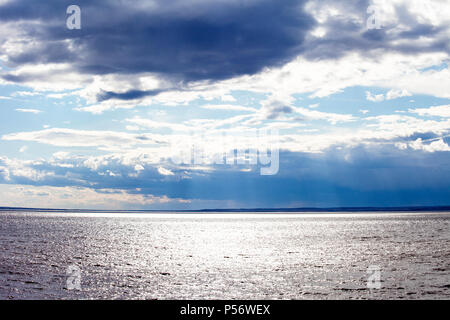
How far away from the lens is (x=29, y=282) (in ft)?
142

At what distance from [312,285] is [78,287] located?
21.1m

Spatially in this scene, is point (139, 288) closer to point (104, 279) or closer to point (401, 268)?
point (104, 279)

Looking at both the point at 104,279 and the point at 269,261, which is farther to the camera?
the point at 269,261
